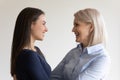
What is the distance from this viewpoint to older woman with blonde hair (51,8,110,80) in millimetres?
1520

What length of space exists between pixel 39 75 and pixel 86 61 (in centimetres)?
31

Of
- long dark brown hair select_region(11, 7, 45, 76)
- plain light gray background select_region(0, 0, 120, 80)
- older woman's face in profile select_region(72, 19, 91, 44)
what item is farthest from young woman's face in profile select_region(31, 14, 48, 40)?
plain light gray background select_region(0, 0, 120, 80)

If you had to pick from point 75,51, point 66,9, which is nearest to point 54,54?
point 66,9

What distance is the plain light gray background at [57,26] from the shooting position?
2906mm

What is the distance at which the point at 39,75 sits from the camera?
161 cm

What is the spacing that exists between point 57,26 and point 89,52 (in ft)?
4.44

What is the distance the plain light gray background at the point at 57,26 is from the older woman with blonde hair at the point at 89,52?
1239 millimetres

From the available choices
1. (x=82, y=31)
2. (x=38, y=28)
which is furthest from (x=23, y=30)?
(x=82, y=31)

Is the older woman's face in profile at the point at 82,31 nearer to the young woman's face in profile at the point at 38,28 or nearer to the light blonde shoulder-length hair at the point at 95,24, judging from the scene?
the light blonde shoulder-length hair at the point at 95,24

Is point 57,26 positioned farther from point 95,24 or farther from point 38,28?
point 95,24

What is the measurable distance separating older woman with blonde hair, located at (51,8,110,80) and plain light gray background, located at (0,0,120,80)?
124 cm

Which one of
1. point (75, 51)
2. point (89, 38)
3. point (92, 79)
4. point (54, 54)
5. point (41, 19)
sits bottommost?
point (54, 54)

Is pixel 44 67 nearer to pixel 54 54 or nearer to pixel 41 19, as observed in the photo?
pixel 41 19

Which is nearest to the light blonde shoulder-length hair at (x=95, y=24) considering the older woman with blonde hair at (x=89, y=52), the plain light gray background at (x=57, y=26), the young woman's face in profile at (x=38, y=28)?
the older woman with blonde hair at (x=89, y=52)
